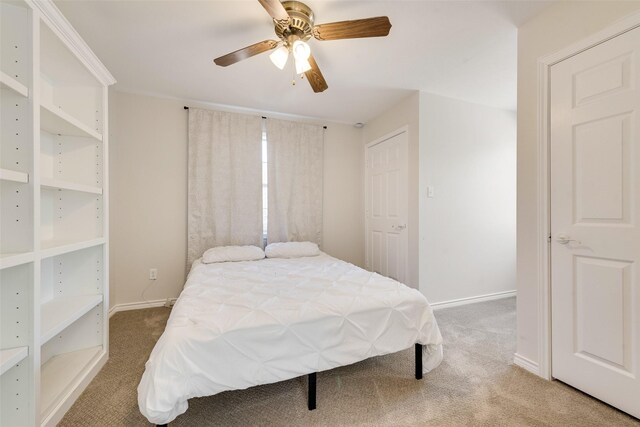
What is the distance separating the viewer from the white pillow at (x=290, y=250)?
295 centimetres

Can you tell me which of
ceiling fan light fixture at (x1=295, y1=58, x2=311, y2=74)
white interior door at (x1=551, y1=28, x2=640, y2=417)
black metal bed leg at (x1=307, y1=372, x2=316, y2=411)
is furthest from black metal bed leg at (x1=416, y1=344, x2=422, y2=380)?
ceiling fan light fixture at (x1=295, y1=58, x2=311, y2=74)

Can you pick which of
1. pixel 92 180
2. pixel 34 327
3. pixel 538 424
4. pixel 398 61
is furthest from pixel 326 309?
pixel 398 61

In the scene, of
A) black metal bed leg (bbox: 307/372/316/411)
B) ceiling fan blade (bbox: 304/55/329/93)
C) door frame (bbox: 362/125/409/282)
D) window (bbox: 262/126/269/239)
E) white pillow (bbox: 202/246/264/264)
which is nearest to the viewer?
black metal bed leg (bbox: 307/372/316/411)

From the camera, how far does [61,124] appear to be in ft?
5.00

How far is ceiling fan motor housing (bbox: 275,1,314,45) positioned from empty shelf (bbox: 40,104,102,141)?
132 centimetres

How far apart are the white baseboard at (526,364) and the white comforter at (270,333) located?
65cm

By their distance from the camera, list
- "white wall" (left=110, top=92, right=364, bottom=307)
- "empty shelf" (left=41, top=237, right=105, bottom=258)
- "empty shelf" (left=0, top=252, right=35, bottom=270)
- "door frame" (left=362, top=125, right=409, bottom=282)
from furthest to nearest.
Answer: "door frame" (left=362, top=125, right=409, bottom=282)
"white wall" (left=110, top=92, right=364, bottom=307)
"empty shelf" (left=41, top=237, right=105, bottom=258)
"empty shelf" (left=0, top=252, right=35, bottom=270)

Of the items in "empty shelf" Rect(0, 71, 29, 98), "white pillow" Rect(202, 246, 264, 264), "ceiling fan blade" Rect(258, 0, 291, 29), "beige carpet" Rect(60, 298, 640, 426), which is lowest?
"beige carpet" Rect(60, 298, 640, 426)

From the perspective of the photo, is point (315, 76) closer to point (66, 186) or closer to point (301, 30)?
point (301, 30)

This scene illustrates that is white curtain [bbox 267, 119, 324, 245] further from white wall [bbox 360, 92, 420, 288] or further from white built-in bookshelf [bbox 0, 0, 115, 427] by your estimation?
white built-in bookshelf [bbox 0, 0, 115, 427]

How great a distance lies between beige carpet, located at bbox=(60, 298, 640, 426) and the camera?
1.32 m

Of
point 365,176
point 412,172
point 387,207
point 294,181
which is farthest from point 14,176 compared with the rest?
point 365,176

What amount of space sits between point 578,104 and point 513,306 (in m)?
2.30

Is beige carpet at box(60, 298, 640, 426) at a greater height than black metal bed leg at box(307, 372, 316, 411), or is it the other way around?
black metal bed leg at box(307, 372, 316, 411)
